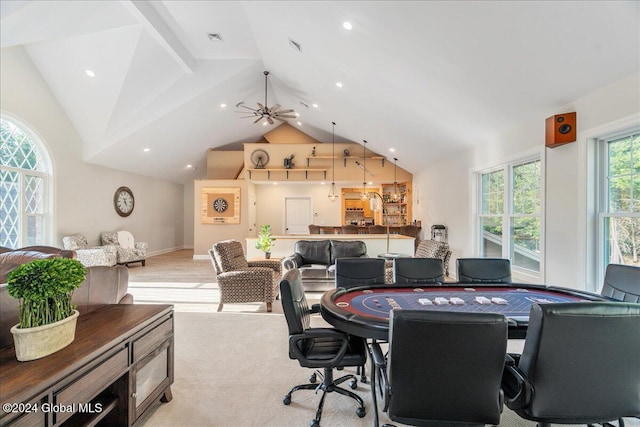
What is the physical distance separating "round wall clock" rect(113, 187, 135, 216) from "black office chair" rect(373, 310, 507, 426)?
9.56m

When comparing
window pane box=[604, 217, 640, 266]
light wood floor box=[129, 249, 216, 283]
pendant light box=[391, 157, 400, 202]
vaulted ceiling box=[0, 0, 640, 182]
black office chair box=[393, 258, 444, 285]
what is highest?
vaulted ceiling box=[0, 0, 640, 182]

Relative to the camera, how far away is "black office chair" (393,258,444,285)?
3.03 meters

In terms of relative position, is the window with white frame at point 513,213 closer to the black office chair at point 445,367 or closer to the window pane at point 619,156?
the window pane at point 619,156

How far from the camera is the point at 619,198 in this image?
2854 mm

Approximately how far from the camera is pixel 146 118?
6.83 metres

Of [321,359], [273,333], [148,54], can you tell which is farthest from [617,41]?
[148,54]

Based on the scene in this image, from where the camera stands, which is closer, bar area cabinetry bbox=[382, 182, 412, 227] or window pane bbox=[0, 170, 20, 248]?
window pane bbox=[0, 170, 20, 248]

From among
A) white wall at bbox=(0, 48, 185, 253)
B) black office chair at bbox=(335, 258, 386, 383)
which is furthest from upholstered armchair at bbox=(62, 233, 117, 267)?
black office chair at bbox=(335, 258, 386, 383)

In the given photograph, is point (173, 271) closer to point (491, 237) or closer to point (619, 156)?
point (491, 237)

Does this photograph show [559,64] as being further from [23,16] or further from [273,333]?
[23,16]

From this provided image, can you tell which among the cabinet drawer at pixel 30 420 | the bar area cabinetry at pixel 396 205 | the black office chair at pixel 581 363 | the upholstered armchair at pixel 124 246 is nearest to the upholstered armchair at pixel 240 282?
the cabinet drawer at pixel 30 420

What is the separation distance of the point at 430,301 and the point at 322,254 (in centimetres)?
349

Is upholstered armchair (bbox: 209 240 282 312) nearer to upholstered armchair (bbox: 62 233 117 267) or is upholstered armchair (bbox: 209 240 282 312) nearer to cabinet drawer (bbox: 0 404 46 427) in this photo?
cabinet drawer (bbox: 0 404 46 427)

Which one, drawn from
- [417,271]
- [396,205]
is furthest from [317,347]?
[396,205]
